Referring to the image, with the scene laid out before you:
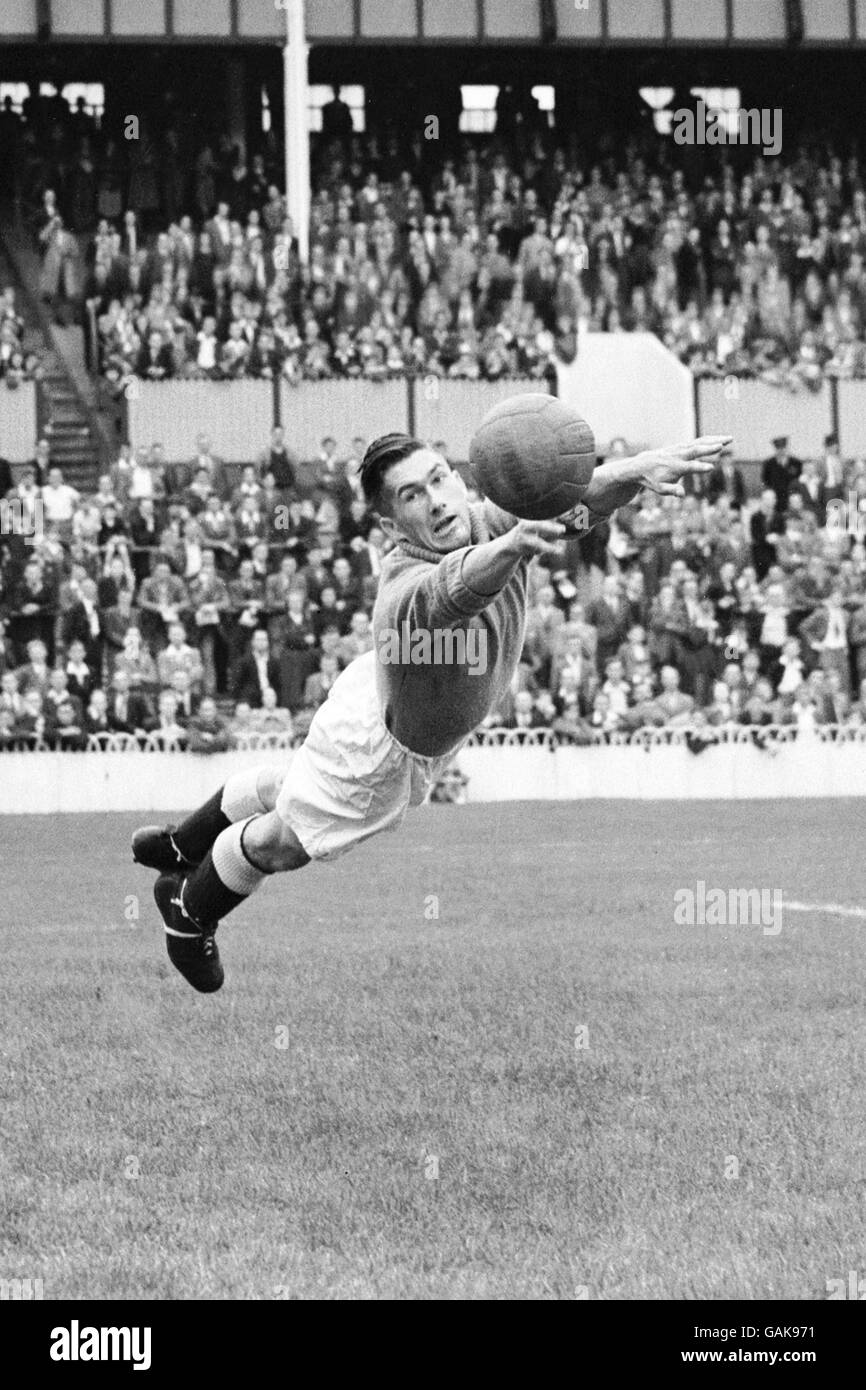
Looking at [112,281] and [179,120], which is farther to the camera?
[179,120]

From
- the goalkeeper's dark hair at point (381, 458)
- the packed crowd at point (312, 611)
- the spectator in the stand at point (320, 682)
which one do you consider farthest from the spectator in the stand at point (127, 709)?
the goalkeeper's dark hair at point (381, 458)

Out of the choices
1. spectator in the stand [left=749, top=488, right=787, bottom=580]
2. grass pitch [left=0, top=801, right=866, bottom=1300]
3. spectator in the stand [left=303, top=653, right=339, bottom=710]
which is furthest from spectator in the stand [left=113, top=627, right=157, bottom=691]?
grass pitch [left=0, top=801, right=866, bottom=1300]

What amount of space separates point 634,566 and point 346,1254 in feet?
60.7

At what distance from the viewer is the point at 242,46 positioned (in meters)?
31.1

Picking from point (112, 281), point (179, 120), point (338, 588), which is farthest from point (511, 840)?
point (179, 120)

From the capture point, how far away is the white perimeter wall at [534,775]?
21094 millimetres

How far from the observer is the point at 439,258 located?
1084 inches

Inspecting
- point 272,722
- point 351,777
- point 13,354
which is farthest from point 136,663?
point 351,777

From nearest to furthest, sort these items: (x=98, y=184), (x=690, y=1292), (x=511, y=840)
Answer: (x=690, y=1292)
(x=511, y=840)
(x=98, y=184)

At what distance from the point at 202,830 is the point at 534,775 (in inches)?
569

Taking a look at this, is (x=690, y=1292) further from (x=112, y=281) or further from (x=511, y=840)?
(x=112, y=281)

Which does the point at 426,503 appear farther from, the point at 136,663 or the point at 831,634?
the point at 831,634

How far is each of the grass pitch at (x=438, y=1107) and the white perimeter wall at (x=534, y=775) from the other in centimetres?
836

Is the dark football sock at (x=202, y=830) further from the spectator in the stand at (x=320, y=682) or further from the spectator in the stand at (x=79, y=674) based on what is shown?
the spectator in the stand at (x=320, y=682)
